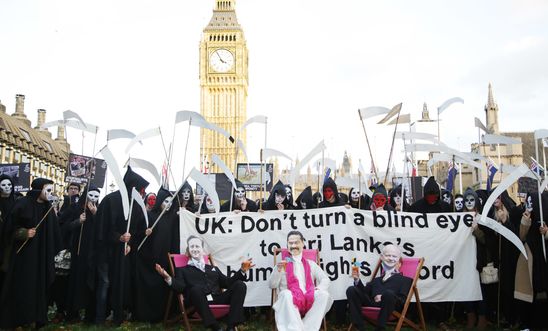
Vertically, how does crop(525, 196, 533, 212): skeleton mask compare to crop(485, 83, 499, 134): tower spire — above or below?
below

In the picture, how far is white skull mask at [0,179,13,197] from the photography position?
25.1ft

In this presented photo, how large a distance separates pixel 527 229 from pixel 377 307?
233cm

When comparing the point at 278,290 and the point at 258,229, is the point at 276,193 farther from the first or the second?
the point at 278,290

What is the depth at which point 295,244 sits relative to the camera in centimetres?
741

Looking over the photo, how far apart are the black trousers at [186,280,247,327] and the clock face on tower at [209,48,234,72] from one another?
70012 mm

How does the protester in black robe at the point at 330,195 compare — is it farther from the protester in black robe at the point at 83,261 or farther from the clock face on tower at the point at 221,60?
the clock face on tower at the point at 221,60

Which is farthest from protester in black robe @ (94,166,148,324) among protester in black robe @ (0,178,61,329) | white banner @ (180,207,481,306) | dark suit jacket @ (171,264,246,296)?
dark suit jacket @ (171,264,246,296)

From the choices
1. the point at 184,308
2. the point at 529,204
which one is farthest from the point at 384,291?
the point at 184,308

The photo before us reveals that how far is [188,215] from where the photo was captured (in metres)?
8.66

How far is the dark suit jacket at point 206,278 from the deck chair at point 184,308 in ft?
0.54

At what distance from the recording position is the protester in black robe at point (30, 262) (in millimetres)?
7340

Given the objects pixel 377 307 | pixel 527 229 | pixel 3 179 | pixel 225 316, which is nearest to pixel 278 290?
pixel 225 316

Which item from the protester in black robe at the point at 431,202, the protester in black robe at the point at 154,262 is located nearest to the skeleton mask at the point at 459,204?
the protester in black robe at the point at 431,202

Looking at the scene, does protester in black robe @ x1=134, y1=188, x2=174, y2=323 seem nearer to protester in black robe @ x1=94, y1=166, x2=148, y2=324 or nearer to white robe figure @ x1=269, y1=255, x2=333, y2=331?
protester in black robe @ x1=94, y1=166, x2=148, y2=324
